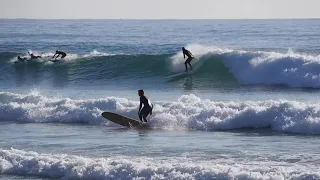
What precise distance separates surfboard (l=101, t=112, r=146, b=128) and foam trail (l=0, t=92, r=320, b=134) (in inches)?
6.8

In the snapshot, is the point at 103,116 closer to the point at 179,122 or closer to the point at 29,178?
the point at 179,122

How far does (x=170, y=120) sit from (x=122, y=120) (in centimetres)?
133

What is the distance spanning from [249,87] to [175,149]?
13.8m

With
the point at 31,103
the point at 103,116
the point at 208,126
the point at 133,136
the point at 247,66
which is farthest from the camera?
the point at 247,66

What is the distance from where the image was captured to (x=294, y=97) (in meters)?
25.8

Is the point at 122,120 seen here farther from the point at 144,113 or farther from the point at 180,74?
the point at 180,74

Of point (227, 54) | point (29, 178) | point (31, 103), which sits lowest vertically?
point (29, 178)

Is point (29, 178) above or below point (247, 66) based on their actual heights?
below

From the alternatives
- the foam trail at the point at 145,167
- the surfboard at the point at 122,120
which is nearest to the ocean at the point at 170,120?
the foam trail at the point at 145,167

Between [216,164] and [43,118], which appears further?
[43,118]

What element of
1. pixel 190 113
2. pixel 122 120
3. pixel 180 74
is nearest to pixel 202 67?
pixel 180 74

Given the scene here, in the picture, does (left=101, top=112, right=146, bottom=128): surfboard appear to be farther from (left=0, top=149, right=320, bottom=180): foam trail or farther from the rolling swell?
the rolling swell

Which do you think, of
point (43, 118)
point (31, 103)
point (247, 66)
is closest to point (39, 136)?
point (43, 118)

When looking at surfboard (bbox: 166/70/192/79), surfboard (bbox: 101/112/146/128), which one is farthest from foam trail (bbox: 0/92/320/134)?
surfboard (bbox: 166/70/192/79)
